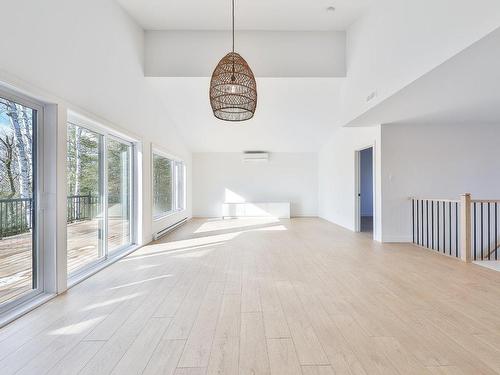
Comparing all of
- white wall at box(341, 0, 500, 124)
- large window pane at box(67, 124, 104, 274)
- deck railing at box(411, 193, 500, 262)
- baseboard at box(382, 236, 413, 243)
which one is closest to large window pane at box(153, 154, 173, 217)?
large window pane at box(67, 124, 104, 274)

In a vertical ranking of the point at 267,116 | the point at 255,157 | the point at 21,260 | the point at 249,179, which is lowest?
the point at 21,260

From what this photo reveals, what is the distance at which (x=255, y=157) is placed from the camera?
9930 millimetres

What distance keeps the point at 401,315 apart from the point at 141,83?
5241mm

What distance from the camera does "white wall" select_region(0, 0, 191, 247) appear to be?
2.44 m

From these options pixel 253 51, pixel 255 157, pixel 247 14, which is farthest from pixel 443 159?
pixel 255 157

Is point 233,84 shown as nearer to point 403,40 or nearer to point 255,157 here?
point 403,40

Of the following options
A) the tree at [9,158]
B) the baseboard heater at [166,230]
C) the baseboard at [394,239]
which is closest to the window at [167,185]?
the baseboard heater at [166,230]

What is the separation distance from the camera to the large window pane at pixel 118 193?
442 cm

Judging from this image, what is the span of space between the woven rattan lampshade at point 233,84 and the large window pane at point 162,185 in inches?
145

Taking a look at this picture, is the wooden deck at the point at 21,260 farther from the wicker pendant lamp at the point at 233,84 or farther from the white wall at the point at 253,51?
the white wall at the point at 253,51

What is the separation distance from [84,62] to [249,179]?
7206 mm

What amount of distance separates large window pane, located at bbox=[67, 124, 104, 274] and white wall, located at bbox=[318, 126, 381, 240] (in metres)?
4.97

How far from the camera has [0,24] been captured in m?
2.23

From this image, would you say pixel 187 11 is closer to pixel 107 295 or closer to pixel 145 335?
pixel 107 295
